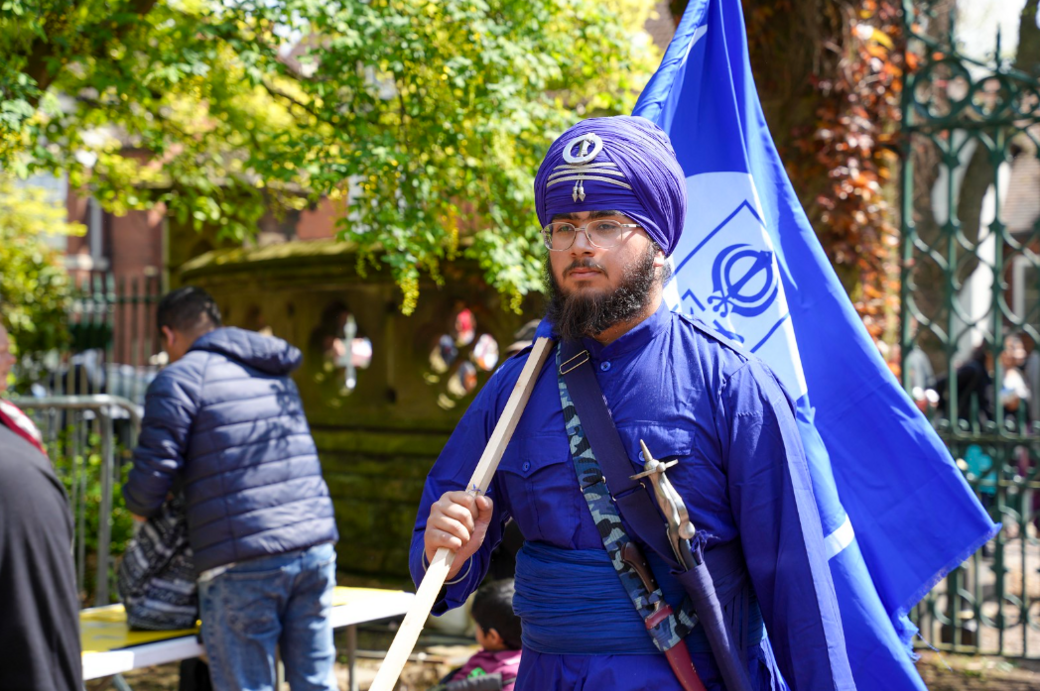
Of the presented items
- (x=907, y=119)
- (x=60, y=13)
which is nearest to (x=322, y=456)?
(x=60, y=13)

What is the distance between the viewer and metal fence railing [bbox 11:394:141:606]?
5715 millimetres

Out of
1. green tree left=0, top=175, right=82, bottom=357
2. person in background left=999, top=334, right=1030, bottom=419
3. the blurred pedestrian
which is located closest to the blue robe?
the blurred pedestrian

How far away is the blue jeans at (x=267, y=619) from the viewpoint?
416 cm

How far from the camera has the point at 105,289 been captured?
9539 mm

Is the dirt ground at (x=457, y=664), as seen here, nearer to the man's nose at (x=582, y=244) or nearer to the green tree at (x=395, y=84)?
the green tree at (x=395, y=84)

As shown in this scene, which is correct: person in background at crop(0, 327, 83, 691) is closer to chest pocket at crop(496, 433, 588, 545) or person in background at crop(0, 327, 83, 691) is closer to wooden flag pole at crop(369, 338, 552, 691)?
wooden flag pole at crop(369, 338, 552, 691)

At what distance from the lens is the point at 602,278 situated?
217cm

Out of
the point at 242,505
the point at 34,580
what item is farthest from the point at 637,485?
the point at 242,505

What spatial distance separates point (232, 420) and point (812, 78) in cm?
324

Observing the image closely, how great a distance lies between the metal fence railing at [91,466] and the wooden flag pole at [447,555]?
149 inches

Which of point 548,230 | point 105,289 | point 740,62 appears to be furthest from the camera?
point 105,289

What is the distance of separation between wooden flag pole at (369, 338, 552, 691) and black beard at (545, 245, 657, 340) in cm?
12

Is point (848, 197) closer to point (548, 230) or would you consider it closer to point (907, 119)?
point (907, 119)

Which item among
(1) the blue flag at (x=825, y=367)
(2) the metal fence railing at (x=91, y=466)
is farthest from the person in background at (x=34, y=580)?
(2) the metal fence railing at (x=91, y=466)
